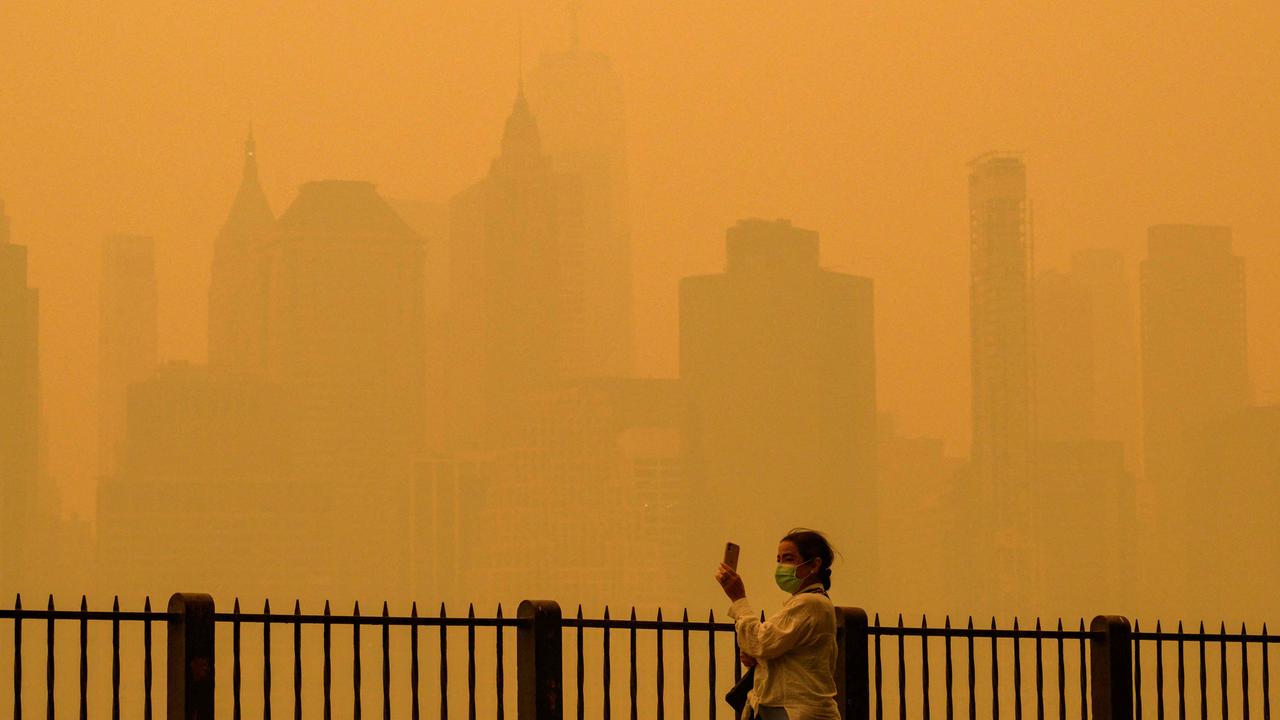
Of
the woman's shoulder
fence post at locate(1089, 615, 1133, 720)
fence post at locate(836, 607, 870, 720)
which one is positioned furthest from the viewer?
fence post at locate(1089, 615, 1133, 720)

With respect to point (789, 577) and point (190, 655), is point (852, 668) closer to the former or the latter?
point (789, 577)

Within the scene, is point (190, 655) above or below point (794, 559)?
below

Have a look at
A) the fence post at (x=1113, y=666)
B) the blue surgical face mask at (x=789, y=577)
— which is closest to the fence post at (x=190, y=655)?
the blue surgical face mask at (x=789, y=577)

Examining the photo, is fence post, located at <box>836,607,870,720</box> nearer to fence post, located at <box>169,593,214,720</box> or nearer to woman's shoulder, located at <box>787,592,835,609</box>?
woman's shoulder, located at <box>787,592,835,609</box>

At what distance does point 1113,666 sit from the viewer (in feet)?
38.0

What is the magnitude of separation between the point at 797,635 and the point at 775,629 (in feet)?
0.32

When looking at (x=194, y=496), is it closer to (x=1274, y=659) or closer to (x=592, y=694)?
(x=592, y=694)

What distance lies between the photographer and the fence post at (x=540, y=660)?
408 inches

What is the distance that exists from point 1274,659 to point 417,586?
298 ft

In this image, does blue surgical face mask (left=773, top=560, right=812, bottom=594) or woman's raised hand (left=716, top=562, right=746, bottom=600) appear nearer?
woman's raised hand (left=716, top=562, right=746, bottom=600)

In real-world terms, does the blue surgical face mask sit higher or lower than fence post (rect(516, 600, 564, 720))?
higher

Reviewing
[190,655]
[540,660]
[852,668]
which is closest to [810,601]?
[540,660]

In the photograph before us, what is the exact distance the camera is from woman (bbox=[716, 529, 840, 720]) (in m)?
7.75

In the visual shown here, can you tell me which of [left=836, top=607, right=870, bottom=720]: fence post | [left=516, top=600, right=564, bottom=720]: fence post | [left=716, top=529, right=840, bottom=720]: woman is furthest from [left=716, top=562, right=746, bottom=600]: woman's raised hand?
[left=836, top=607, right=870, bottom=720]: fence post
